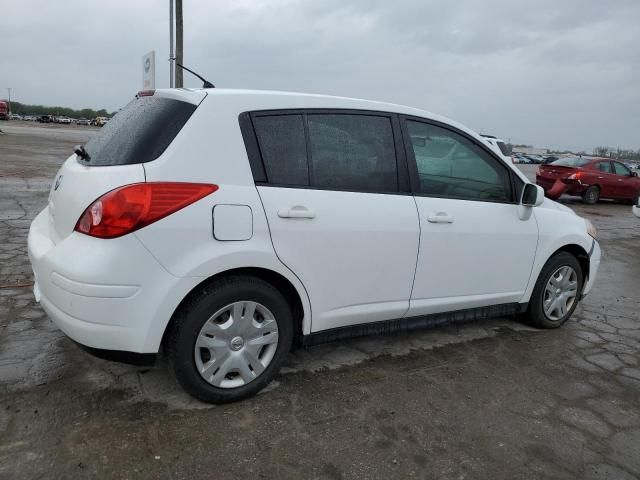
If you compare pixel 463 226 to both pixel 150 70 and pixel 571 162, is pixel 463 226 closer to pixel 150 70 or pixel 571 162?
pixel 150 70

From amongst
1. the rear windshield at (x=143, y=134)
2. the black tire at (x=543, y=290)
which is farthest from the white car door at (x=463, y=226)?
the rear windshield at (x=143, y=134)

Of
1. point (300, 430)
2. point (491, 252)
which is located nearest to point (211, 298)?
point (300, 430)

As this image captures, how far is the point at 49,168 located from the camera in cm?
1345

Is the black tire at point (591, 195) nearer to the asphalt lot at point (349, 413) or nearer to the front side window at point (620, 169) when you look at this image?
the front side window at point (620, 169)

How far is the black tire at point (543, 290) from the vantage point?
4.07 metres

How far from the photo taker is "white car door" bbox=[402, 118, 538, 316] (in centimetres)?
329

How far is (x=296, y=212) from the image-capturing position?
2.71 meters

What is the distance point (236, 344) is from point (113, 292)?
27.2 inches

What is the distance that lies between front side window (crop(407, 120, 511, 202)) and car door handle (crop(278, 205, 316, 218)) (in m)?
0.90

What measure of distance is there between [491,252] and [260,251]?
1.82m

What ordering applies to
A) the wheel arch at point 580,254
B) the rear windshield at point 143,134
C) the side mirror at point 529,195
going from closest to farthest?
the rear windshield at point 143,134 < the side mirror at point 529,195 < the wheel arch at point 580,254

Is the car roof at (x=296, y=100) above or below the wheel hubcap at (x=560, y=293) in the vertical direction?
above

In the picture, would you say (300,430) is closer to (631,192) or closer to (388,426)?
(388,426)

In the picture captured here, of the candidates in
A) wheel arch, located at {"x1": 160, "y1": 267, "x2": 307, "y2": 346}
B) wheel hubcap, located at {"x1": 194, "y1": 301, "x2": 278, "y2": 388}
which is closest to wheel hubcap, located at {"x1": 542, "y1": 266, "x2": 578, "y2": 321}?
wheel arch, located at {"x1": 160, "y1": 267, "x2": 307, "y2": 346}
